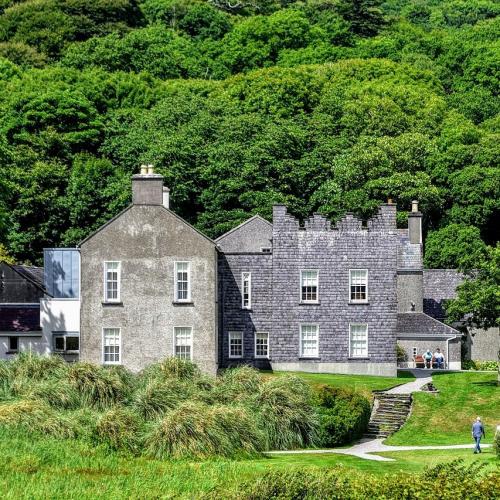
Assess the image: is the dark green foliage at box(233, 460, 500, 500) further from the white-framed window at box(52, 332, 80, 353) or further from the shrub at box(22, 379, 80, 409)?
the white-framed window at box(52, 332, 80, 353)

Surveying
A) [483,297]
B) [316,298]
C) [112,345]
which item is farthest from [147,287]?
[483,297]

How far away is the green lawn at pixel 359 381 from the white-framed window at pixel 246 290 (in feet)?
15.2

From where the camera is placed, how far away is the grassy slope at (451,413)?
199 feet

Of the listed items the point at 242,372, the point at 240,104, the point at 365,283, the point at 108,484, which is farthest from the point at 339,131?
the point at 108,484

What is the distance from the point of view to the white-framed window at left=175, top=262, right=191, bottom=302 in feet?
228

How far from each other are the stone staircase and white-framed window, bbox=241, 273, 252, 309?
984 cm

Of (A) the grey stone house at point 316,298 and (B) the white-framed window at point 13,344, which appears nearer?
(A) the grey stone house at point 316,298

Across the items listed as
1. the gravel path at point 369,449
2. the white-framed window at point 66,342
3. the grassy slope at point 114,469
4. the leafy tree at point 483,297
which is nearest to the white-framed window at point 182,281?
the white-framed window at point 66,342

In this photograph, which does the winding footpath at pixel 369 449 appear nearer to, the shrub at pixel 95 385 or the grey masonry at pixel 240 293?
the shrub at pixel 95 385

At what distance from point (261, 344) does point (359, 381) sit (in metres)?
6.52

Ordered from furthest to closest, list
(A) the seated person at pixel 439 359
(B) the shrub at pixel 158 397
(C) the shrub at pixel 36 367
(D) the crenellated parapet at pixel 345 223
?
1. (A) the seated person at pixel 439 359
2. (D) the crenellated parapet at pixel 345 223
3. (C) the shrub at pixel 36 367
4. (B) the shrub at pixel 158 397

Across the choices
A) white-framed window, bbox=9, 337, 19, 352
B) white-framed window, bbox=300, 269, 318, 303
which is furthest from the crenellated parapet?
white-framed window, bbox=9, 337, 19, 352

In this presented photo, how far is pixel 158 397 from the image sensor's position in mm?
55844

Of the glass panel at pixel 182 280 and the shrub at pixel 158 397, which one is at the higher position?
the glass panel at pixel 182 280
